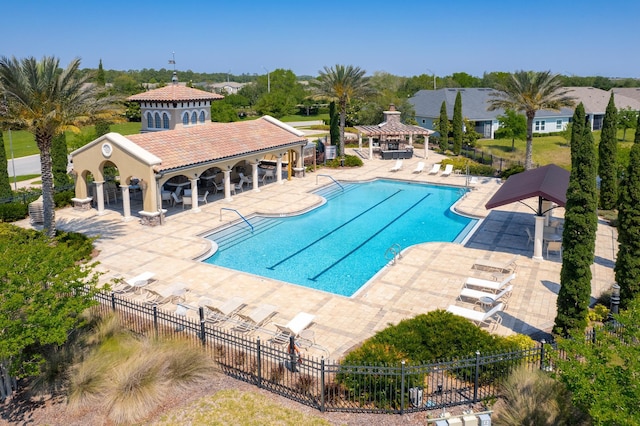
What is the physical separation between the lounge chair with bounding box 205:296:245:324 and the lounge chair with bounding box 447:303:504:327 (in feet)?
22.1

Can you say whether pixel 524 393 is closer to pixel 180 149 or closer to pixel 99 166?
pixel 180 149

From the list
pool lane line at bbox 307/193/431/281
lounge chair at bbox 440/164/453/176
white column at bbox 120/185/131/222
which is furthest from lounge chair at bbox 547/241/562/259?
white column at bbox 120/185/131/222

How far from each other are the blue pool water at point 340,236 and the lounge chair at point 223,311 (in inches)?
161

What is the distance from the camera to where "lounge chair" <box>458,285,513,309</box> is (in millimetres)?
16688

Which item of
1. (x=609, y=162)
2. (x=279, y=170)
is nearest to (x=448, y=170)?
(x=609, y=162)

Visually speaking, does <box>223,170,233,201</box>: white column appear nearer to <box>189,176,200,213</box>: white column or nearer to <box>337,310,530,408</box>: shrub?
<box>189,176,200,213</box>: white column

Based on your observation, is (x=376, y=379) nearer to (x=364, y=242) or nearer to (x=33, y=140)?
(x=364, y=242)

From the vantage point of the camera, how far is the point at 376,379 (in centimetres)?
1177

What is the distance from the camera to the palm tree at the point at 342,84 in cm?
4469

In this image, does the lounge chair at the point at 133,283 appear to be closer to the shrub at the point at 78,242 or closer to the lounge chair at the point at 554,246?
the shrub at the point at 78,242

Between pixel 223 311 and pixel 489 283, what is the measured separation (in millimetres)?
9081

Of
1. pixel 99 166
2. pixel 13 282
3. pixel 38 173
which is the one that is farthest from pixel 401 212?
pixel 38 173

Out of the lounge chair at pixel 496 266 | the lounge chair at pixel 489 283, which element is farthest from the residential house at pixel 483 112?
the lounge chair at pixel 489 283

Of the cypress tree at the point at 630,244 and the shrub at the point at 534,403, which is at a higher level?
the cypress tree at the point at 630,244
